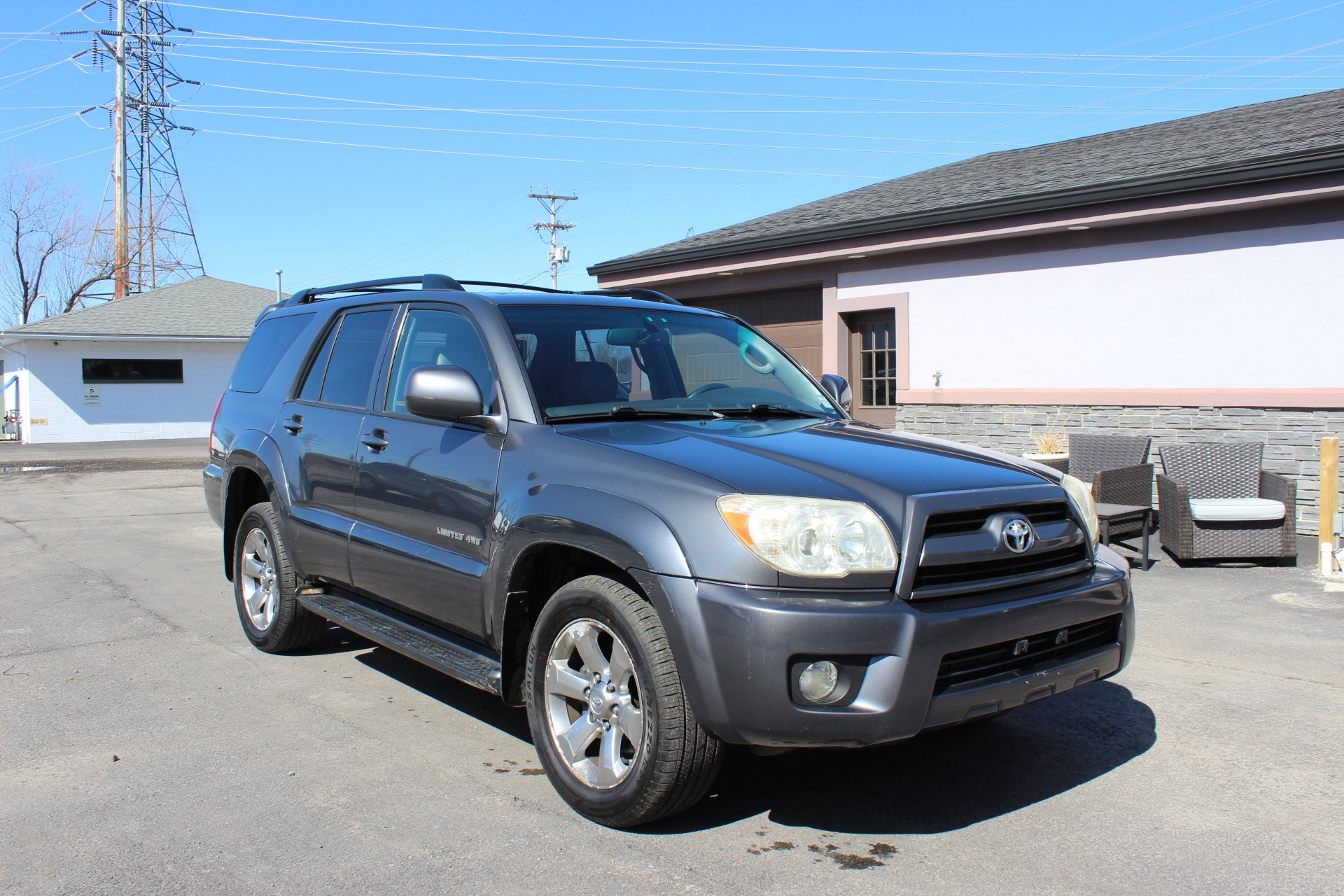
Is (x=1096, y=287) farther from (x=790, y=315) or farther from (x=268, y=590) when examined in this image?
(x=268, y=590)

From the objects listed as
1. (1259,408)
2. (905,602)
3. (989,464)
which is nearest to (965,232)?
(1259,408)

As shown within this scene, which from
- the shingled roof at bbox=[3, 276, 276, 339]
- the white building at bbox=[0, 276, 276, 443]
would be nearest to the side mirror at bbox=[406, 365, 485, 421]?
the shingled roof at bbox=[3, 276, 276, 339]

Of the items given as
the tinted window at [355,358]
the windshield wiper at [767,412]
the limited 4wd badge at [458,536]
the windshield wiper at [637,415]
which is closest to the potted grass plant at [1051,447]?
the windshield wiper at [767,412]

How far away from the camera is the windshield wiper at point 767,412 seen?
445 cm

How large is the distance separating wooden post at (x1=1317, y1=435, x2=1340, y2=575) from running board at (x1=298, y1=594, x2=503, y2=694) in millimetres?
6817

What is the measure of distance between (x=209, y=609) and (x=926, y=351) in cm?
851

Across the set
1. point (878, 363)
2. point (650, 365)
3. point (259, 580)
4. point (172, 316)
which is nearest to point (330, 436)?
point (259, 580)

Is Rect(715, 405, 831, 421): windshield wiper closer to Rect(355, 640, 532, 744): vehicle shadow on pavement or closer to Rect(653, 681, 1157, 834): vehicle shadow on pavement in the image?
Rect(653, 681, 1157, 834): vehicle shadow on pavement

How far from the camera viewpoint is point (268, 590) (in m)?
5.77

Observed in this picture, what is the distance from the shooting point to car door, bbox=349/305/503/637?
3996 millimetres

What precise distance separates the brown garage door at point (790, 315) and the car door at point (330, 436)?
→ 8.18m

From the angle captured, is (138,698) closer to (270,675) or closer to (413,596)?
(270,675)

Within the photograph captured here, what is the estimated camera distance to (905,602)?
10.2ft

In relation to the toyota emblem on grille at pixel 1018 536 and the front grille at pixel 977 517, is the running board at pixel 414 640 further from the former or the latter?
the toyota emblem on grille at pixel 1018 536
